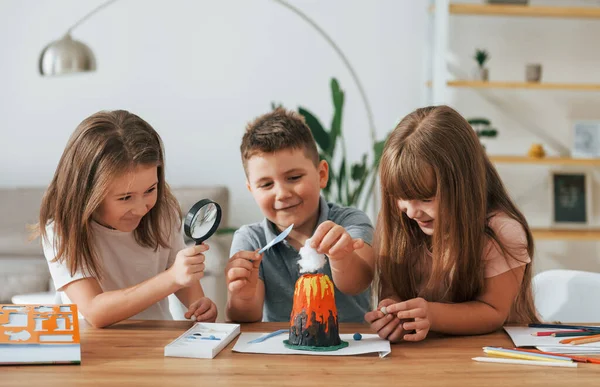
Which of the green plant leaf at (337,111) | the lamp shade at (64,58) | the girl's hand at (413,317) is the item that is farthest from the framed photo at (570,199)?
the girl's hand at (413,317)

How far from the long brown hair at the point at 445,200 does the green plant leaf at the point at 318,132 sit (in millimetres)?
2288

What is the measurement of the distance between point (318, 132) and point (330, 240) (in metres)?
2.51

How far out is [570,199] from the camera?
4453 mm

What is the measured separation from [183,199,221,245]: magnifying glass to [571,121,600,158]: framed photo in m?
3.47

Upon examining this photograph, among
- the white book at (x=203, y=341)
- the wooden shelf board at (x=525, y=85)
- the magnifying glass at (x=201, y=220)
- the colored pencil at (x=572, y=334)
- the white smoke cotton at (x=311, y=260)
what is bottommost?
the colored pencil at (x=572, y=334)

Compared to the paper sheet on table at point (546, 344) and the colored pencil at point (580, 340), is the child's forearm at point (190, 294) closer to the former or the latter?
the paper sheet on table at point (546, 344)

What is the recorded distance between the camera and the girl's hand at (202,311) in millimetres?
1601

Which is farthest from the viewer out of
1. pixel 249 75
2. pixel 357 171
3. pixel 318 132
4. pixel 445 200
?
pixel 249 75

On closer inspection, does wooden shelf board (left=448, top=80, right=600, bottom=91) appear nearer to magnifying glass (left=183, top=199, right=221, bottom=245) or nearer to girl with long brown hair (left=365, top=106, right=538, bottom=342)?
girl with long brown hair (left=365, top=106, right=538, bottom=342)

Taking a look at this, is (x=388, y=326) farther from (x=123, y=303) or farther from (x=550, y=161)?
(x=550, y=161)

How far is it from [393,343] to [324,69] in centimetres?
341

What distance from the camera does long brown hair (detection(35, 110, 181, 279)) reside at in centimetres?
163

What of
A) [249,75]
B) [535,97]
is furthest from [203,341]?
[535,97]

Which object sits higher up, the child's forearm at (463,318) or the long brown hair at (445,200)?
the long brown hair at (445,200)
